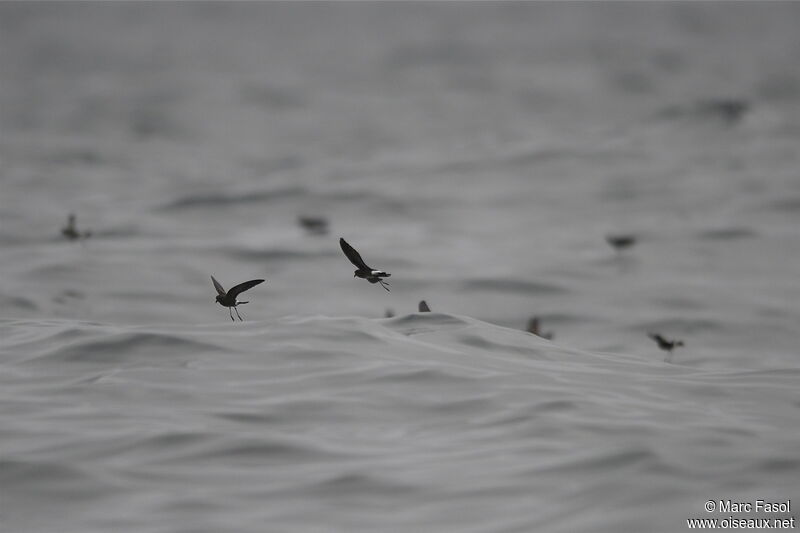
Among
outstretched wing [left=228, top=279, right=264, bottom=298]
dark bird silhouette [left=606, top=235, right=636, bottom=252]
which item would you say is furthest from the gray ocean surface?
outstretched wing [left=228, top=279, right=264, bottom=298]

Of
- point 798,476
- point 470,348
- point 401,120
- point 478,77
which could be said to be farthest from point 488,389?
point 478,77

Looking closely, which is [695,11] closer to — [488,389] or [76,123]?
[76,123]

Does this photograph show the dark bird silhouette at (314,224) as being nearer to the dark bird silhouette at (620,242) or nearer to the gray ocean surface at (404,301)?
the gray ocean surface at (404,301)

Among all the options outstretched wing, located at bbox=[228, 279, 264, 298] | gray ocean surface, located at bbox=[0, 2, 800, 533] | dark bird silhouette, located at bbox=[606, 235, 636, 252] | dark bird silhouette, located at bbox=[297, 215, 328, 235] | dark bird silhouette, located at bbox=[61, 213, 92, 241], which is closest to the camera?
gray ocean surface, located at bbox=[0, 2, 800, 533]

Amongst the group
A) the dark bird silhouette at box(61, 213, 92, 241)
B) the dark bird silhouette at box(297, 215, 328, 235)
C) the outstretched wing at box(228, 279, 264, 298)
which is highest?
the dark bird silhouette at box(297, 215, 328, 235)

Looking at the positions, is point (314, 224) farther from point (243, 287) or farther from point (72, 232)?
point (243, 287)

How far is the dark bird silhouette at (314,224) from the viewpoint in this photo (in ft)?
57.8

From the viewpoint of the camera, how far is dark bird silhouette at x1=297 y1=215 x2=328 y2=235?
1761 centimetres

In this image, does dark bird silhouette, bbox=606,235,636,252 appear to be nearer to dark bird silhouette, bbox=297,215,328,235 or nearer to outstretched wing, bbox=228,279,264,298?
dark bird silhouette, bbox=297,215,328,235

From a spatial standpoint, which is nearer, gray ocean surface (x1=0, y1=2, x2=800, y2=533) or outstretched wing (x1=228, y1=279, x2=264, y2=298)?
gray ocean surface (x1=0, y1=2, x2=800, y2=533)

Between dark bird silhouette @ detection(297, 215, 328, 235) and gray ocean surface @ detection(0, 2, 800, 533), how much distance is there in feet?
0.86

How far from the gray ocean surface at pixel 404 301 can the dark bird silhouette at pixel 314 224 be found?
10.3 inches

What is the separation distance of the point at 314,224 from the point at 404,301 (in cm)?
550

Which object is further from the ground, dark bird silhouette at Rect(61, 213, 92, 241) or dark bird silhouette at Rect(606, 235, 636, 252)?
dark bird silhouette at Rect(606, 235, 636, 252)
